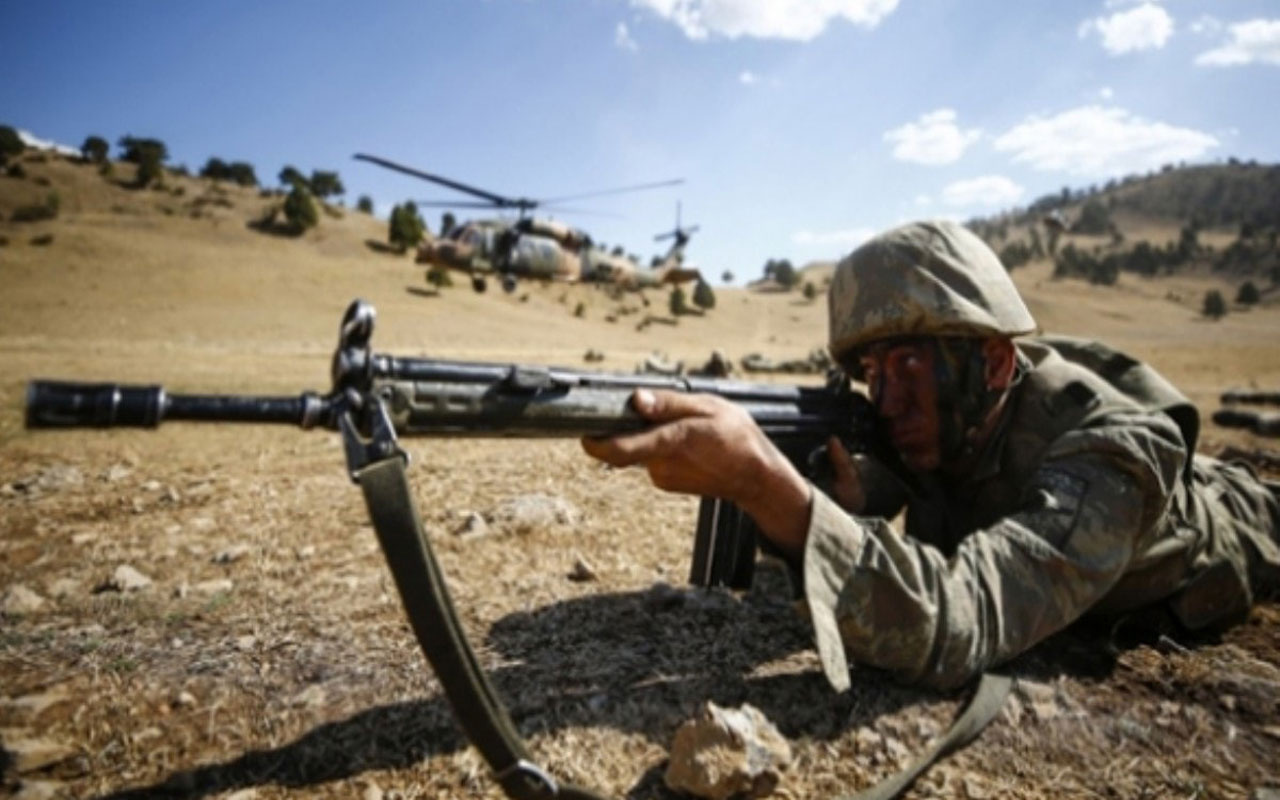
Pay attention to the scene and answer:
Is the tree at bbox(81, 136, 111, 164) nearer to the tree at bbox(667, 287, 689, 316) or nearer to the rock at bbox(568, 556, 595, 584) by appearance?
the tree at bbox(667, 287, 689, 316)

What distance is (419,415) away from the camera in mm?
2102

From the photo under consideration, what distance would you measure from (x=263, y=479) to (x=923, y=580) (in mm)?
5029

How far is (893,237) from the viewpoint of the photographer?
10.1ft

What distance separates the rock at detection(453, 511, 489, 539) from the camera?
410 centimetres

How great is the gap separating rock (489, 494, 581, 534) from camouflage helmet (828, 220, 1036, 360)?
215 cm

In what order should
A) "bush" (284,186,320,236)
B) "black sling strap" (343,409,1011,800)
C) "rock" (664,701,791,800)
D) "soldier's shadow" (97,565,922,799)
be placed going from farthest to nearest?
"bush" (284,186,320,236) → "soldier's shadow" (97,565,922,799) → "rock" (664,701,791,800) → "black sling strap" (343,409,1011,800)

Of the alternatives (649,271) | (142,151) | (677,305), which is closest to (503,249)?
(649,271)

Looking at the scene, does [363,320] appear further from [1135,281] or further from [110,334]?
[1135,281]

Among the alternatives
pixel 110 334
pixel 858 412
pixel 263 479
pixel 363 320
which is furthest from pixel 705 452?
pixel 110 334

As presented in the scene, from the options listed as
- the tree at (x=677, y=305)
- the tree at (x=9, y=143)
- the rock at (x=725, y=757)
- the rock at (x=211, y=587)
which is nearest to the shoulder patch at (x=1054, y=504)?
the rock at (x=725, y=757)

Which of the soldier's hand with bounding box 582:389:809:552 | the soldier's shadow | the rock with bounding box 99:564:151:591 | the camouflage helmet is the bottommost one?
the soldier's shadow

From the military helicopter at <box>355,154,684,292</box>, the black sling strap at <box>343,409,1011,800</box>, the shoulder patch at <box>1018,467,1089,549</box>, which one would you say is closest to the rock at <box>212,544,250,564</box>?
the black sling strap at <box>343,409,1011,800</box>

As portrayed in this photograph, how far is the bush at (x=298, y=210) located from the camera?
4828cm

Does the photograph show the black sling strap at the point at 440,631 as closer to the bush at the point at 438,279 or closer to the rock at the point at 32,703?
the rock at the point at 32,703
